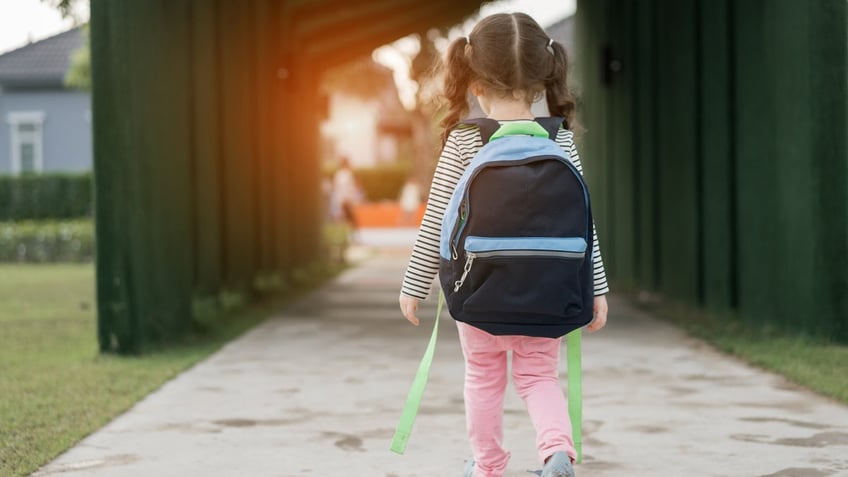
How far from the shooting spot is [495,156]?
359 cm

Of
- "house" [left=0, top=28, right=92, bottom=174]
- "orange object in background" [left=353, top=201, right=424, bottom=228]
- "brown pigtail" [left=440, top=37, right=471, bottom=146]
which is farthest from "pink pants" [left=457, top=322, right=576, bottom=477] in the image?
"orange object in background" [left=353, top=201, right=424, bottom=228]

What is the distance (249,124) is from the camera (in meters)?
12.2

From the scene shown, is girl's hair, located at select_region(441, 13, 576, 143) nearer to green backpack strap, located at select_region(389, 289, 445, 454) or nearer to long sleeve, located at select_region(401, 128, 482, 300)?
long sleeve, located at select_region(401, 128, 482, 300)

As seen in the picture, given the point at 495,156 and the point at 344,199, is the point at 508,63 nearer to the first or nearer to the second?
the point at 495,156

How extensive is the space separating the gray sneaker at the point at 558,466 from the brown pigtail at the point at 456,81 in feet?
3.45

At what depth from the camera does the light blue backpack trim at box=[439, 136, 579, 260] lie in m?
3.58

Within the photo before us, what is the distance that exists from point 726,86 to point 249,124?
4967 millimetres

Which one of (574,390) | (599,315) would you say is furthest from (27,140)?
(599,315)

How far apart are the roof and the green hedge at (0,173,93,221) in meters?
5.81

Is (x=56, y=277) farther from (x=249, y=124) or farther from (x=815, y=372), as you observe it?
(x=815, y=372)

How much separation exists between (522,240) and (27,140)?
31.6m

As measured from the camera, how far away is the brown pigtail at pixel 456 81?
381 centimetres

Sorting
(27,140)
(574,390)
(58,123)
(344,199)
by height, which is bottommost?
(574,390)

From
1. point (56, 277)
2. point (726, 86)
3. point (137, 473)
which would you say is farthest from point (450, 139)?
point (56, 277)
